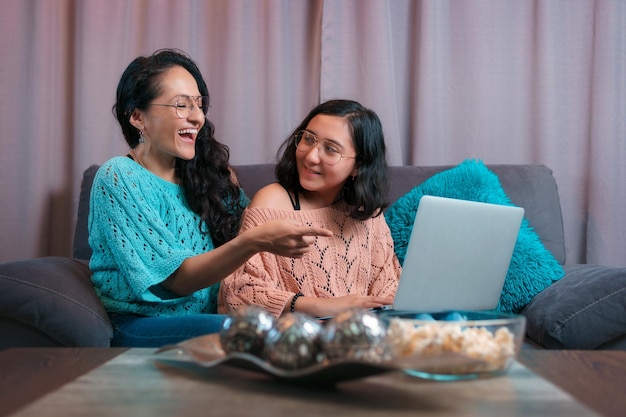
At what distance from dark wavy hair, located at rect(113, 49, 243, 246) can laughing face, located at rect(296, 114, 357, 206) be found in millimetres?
215

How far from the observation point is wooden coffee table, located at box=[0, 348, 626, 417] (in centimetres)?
85

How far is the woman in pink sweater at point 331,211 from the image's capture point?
1.89m

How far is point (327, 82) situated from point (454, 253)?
4.32 feet

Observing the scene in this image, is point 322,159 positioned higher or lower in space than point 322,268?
higher

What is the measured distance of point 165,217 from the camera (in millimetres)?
1847

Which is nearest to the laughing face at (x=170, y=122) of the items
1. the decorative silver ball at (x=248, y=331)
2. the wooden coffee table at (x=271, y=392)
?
the wooden coffee table at (x=271, y=392)

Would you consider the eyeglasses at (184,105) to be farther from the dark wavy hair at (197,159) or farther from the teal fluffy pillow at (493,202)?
the teal fluffy pillow at (493,202)

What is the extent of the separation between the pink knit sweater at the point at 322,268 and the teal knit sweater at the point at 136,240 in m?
0.16

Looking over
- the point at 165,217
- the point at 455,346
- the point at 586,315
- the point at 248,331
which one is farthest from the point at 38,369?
the point at 586,315

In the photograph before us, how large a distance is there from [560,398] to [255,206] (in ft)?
3.71

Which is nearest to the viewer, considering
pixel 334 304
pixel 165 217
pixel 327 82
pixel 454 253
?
pixel 454 253

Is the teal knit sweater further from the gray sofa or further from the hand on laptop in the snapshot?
the hand on laptop

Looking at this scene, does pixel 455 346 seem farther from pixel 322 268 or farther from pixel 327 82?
pixel 327 82

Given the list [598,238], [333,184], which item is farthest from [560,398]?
[598,238]
